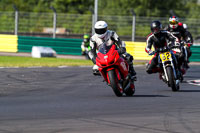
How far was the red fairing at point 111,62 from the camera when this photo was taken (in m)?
9.91

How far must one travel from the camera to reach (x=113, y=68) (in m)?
9.96

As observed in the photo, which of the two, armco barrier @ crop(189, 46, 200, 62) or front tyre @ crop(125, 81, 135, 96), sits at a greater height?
front tyre @ crop(125, 81, 135, 96)

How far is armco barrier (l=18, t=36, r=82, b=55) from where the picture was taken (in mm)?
28697

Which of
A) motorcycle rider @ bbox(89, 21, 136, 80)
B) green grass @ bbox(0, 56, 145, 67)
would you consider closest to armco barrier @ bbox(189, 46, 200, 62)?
green grass @ bbox(0, 56, 145, 67)

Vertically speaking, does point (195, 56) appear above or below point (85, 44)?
below

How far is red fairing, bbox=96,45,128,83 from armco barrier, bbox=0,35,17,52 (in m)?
19.4

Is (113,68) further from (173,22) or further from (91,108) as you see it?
(173,22)

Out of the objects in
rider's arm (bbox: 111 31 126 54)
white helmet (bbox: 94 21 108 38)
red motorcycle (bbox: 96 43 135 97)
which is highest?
white helmet (bbox: 94 21 108 38)

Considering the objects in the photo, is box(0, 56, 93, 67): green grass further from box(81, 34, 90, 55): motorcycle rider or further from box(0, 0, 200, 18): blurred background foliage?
box(0, 0, 200, 18): blurred background foliage

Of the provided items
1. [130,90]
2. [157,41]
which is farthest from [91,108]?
[157,41]

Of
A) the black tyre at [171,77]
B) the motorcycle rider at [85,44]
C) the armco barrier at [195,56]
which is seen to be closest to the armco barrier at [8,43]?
the motorcycle rider at [85,44]

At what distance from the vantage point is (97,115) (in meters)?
7.59

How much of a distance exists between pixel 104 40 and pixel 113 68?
1.03 metres

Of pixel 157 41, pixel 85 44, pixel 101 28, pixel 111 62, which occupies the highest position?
pixel 101 28
